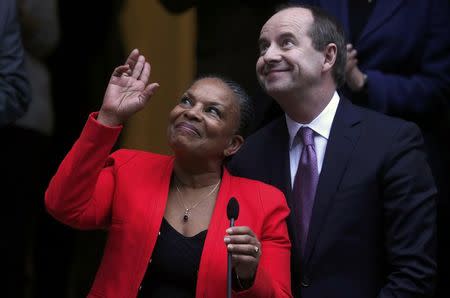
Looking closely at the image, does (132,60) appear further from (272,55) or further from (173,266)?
(173,266)

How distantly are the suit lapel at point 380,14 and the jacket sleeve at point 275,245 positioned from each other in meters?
0.76

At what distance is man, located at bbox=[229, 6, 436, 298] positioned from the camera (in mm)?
3314

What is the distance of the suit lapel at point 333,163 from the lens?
3.33 metres

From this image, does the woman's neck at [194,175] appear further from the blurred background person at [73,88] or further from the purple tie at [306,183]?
the blurred background person at [73,88]

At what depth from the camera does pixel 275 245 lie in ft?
10.5

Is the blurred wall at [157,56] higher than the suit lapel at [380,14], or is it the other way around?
the suit lapel at [380,14]

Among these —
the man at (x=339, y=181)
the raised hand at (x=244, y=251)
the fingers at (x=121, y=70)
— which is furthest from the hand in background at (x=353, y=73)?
the raised hand at (x=244, y=251)

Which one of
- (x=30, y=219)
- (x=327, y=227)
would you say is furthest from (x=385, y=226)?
(x=30, y=219)

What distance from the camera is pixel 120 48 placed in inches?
176

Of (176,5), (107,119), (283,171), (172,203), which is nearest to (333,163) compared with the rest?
(283,171)

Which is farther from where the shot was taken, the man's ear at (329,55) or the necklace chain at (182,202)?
the man's ear at (329,55)

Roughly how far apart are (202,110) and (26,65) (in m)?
0.94

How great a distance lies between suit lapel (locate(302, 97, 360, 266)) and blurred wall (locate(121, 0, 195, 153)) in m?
1.18

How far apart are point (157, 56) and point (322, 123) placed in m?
1.24
